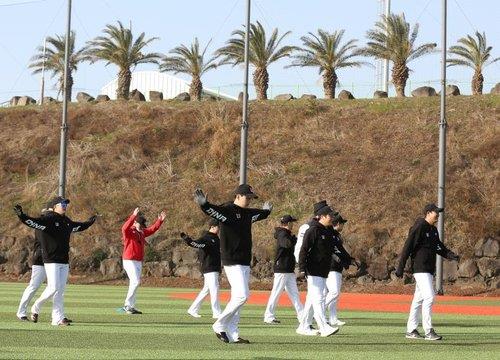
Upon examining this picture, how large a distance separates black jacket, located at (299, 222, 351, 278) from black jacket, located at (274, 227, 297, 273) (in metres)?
2.86

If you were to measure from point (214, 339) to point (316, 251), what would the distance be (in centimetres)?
208

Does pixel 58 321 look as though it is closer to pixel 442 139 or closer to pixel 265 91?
pixel 442 139

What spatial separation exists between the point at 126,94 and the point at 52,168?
9964 millimetres

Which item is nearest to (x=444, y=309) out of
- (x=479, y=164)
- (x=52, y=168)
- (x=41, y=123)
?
(x=479, y=164)

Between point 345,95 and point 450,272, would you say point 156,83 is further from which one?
point 450,272

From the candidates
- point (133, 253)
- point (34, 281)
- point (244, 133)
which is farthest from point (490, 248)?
point (34, 281)

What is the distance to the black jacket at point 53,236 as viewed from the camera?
18406mm

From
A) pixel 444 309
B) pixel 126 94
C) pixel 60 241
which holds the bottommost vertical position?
pixel 444 309

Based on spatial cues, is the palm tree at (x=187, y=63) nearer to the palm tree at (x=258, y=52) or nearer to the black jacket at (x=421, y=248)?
the palm tree at (x=258, y=52)

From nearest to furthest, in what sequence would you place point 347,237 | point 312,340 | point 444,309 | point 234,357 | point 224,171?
point 234,357 < point 312,340 < point 444,309 < point 347,237 < point 224,171

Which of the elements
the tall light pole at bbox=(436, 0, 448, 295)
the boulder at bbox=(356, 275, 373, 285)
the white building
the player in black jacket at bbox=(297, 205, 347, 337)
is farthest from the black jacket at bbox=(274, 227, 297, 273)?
the white building

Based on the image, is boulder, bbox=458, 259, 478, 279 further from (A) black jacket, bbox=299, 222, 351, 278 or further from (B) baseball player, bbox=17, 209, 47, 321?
(A) black jacket, bbox=299, 222, 351, 278

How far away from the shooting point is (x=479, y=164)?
159ft

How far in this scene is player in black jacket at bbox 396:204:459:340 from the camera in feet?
55.5
